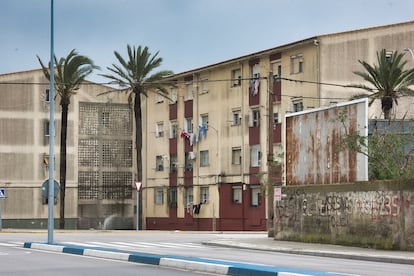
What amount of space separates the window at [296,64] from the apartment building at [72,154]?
18844 millimetres

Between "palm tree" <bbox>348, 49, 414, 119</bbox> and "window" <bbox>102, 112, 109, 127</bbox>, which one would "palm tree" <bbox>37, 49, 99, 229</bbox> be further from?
"palm tree" <bbox>348, 49, 414, 119</bbox>

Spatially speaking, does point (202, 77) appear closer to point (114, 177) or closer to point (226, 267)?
point (114, 177)

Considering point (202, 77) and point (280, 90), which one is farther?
point (202, 77)

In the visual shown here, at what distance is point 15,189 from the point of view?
217ft

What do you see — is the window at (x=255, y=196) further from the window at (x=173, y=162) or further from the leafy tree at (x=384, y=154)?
the leafy tree at (x=384, y=154)

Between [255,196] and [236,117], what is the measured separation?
6.14 meters

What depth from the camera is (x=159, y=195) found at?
66812 millimetres

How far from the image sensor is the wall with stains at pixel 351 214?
2438cm

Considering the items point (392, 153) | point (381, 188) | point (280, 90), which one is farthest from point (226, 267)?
point (280, 90)

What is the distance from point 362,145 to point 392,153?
1.75 metres

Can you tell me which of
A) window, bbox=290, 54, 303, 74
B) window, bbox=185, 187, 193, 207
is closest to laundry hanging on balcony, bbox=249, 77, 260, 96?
window, bbox=290, 54, 303, 74

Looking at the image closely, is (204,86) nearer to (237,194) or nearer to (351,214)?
(237,194)

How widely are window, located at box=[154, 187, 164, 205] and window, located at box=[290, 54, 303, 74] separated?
1863cm

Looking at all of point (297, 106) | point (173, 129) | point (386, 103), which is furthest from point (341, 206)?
point (173, 129)
